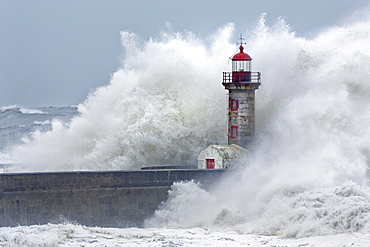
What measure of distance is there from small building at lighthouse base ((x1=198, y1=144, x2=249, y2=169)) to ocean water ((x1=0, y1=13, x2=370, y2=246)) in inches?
7.8

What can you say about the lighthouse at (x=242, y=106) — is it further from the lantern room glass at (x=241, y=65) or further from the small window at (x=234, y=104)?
the lantern room glass at (x=241, y=65)

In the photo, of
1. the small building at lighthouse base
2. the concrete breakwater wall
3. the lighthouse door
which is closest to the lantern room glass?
the small building at lighthouse base

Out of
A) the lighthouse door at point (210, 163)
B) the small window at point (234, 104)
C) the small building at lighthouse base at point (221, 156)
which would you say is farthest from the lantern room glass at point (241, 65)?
the lighthouse door at point (210, 163)

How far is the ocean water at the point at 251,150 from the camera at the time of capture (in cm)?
1175

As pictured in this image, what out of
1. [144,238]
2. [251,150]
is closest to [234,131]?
[251,150]

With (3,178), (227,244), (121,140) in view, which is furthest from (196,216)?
(121,140)

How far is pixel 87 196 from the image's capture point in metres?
13.0

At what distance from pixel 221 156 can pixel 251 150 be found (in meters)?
0.87

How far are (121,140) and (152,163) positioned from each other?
31.9 inches

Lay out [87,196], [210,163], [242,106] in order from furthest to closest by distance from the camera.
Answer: [242,106] → [210,163] → [87,196]

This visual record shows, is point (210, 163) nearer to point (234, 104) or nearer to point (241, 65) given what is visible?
point (234, 104)

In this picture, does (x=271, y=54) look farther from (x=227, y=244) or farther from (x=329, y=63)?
(x=227, y=244)

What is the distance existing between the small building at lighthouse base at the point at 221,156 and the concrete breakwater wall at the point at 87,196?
3.62ft

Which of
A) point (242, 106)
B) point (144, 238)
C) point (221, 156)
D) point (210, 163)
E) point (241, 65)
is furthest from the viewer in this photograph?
point (241, 65)
